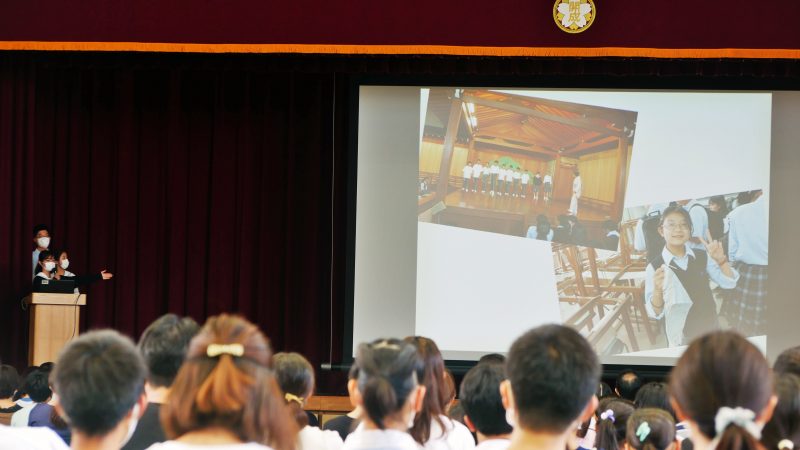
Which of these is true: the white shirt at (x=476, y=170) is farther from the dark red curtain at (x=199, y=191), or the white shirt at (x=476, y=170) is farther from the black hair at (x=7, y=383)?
the black hair at (x=7, y=383)

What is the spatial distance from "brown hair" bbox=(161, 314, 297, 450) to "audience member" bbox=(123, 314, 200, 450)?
0.60 metres

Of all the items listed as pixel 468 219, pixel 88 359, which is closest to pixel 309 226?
pixel 468 219

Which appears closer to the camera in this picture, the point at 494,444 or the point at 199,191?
the point at 494,444

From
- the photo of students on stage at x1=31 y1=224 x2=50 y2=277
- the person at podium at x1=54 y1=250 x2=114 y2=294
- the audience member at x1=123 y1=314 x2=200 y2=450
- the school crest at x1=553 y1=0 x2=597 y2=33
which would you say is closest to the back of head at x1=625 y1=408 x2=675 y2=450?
the audience member at x1=123 y1=314 x2=200 y2=450

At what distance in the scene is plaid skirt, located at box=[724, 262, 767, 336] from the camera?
703 cm

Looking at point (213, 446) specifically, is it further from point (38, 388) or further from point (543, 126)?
point (543, 126)

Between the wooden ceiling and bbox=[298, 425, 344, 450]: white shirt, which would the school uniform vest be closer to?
the wooden ceiling

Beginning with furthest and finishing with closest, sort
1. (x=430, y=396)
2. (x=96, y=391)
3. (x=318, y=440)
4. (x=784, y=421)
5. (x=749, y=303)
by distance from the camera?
(x=749, y=303), (x=318, y=440), (x=430, y=396), (x=784, y=421), (x=96, y=391)

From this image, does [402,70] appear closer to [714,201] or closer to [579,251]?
[579,251]

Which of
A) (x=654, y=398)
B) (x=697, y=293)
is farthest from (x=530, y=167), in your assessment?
(x=654, y=398)

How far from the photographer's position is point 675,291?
707 centimetres

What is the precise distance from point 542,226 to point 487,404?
15.3ft

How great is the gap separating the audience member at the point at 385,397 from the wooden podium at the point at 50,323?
5.12 m

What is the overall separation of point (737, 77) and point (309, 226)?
3.46 meters
